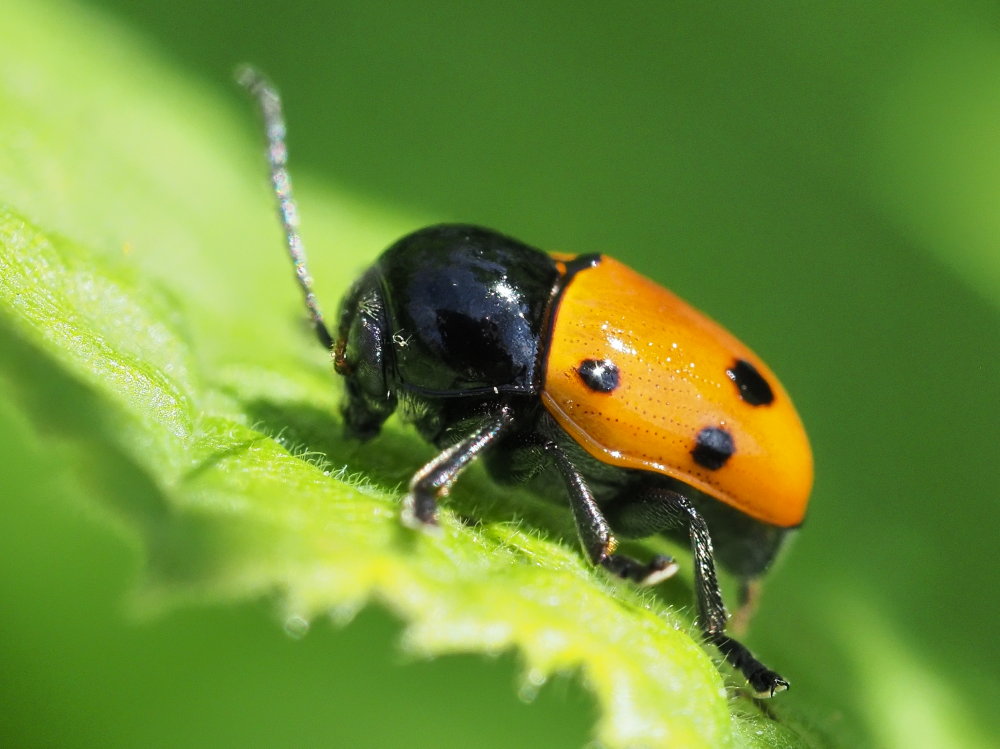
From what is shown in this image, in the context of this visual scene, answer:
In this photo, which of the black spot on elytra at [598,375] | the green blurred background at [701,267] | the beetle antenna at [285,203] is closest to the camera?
the black spot on elytra at [598,375]

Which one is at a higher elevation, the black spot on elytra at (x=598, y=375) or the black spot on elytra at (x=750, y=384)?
the black spot on elytra at (x=750, y=384)

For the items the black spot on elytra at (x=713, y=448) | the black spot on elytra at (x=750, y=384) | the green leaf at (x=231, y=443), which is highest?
the black spot on elytra at (x=750, y=384)

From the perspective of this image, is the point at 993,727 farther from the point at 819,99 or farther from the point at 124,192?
the point at 124,192

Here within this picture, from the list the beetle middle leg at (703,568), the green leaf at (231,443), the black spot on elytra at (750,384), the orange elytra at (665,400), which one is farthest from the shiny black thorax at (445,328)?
the black spot on elytra at (750,384)

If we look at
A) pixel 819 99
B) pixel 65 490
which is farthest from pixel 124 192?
pixel 819 99

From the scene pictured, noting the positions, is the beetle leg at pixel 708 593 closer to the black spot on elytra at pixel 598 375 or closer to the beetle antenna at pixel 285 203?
the black spot on elytra at pixel 598 375

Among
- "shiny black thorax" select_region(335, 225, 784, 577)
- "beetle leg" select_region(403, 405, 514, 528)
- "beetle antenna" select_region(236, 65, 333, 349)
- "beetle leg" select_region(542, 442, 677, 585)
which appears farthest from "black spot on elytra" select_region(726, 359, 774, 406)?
"beetle antenna" select_region(236, 65, 333, 349)

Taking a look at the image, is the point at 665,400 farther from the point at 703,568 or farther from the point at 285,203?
the point at 285,203

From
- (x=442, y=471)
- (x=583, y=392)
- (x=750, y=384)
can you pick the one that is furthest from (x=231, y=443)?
(x=750, y=384)
